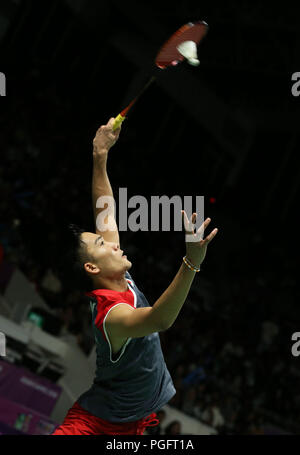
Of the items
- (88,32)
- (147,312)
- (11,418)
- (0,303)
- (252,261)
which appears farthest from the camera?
(252,261)

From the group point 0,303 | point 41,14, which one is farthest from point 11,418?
point 41,14

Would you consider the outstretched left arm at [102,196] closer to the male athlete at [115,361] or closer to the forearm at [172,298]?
the male athlete at [115,361]

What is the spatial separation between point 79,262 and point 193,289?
39.2 feet

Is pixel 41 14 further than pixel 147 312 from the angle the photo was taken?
Yes

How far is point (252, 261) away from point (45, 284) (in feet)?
26.1

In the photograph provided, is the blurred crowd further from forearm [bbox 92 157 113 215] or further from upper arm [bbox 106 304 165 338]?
upper arm [bbox 106 304 165 338]

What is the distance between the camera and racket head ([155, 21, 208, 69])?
3.99m

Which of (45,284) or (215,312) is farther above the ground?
(45,284)

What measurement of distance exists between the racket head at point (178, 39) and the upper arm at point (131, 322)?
5.54ft

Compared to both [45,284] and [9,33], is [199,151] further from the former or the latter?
[45,284]

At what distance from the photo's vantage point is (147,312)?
3031 millimetres

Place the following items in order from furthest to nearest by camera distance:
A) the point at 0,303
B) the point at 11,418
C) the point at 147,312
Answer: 1. the point at 0,303
2. the point at 11,418
3. the point at 147,312

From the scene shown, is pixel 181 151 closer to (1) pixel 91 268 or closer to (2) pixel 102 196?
(2) pixel 102 196

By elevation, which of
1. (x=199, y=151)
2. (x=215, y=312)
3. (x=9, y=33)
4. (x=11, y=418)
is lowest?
(x=215, y=312)
